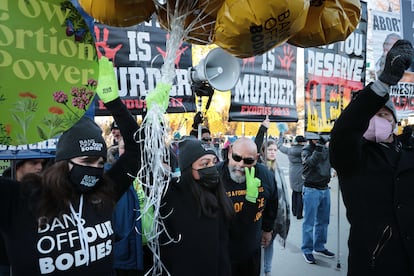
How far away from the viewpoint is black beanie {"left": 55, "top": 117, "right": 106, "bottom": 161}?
189 cm

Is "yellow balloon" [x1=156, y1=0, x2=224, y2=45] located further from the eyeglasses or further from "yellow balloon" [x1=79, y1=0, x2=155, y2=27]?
the eyeglasses

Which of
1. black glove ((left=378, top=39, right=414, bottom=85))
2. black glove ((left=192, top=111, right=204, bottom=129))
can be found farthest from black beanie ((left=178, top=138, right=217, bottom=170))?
black glove ((left=378, top=39, right=414, bottom=85))

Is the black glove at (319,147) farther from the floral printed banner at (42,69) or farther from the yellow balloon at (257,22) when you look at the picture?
the floral printed banner at (42,69)

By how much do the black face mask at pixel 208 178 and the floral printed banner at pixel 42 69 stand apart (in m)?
1.06

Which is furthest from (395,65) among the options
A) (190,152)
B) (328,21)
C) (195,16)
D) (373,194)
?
(190,152)

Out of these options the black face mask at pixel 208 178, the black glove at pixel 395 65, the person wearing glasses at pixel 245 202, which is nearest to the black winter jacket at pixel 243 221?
the person wearing glasses at pixel 245 202

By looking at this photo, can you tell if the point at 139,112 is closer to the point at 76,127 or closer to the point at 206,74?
the point at 206,74

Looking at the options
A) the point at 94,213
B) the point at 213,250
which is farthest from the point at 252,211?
the point at 94,213

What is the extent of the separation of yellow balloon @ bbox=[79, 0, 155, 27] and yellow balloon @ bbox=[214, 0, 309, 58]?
0.41 m

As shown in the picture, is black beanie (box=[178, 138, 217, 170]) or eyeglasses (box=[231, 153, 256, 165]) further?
eyeglasses (box=[231, 153, 256, 165])

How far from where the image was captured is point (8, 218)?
5.64ft

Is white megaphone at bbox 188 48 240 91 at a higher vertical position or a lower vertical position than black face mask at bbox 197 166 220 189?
higher

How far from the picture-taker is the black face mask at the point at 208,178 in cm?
252

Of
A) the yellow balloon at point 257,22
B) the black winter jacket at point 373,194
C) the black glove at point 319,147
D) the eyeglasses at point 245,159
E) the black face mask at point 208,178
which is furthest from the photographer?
the black glove at point 319,147
